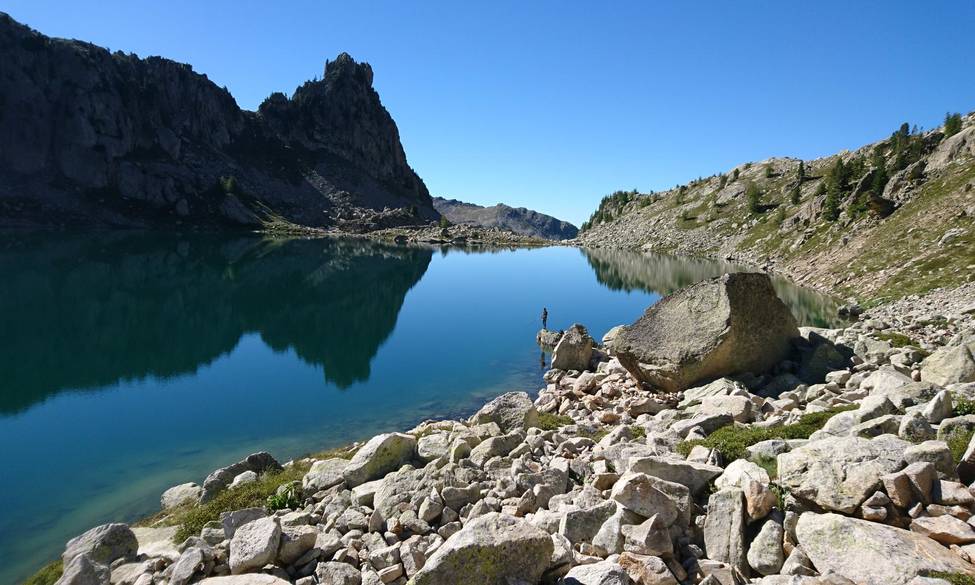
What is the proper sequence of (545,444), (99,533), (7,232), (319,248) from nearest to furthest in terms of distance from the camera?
(99,533)
(545,444)
(7,232)
(319,248)

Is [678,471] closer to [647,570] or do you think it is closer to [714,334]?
[647,570]

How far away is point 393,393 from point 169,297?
47.6 metres

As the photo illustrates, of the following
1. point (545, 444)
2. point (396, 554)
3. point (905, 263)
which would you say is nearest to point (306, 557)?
point (396, 554)

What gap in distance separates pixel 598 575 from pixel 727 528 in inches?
112

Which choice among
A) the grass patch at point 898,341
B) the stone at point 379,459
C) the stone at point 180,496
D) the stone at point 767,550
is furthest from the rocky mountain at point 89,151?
the stone at point 767,550

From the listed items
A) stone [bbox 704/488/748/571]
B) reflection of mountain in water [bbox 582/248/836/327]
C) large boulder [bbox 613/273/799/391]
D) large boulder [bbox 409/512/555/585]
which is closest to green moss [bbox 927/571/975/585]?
stone [bbox 704/488/748/571]

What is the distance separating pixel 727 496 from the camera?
9484 mm

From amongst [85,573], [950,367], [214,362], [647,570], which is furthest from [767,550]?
[214,362]

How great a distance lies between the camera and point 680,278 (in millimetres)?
89562

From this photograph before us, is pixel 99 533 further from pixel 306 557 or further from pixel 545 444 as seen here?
pixel 545 444

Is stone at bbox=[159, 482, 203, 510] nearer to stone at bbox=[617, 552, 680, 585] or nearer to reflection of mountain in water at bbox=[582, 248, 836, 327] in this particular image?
stone at bbox=[617, 552, 680, 585]

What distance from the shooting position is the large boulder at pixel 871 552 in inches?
282

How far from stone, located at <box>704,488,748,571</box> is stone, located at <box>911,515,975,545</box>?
2.50 meters

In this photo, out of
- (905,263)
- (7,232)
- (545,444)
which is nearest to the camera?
(545,444)
